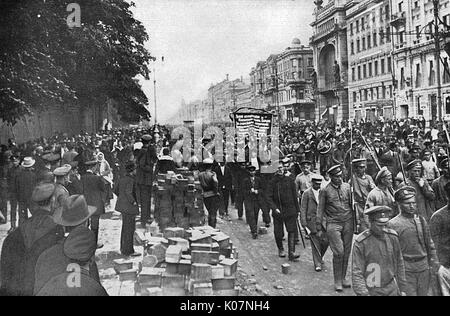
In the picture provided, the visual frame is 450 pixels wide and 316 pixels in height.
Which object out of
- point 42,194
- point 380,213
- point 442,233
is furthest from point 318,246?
point 42,194

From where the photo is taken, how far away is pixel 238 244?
8945mm

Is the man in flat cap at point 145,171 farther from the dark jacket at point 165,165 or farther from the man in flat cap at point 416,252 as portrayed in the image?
the man in flat cap at point 416,252

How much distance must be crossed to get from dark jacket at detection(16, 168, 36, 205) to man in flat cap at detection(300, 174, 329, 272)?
5.50m

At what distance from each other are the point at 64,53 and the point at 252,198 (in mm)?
5822

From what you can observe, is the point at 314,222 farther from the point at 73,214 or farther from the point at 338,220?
the point at 73,214

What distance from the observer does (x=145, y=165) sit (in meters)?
9.70

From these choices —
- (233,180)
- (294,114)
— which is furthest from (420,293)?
(294,114)

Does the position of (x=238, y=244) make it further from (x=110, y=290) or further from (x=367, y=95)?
(x=367, y=95)

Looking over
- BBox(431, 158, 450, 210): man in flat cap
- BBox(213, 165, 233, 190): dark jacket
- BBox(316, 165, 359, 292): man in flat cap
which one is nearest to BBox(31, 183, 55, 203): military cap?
BBox(316, 165, 359, 292): man in flat cap

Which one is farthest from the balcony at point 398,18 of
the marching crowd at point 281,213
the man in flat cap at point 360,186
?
the man in flat cap at point 360,186

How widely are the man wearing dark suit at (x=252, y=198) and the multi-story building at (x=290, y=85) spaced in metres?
16.9

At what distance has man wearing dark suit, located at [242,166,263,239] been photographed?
372 inches
